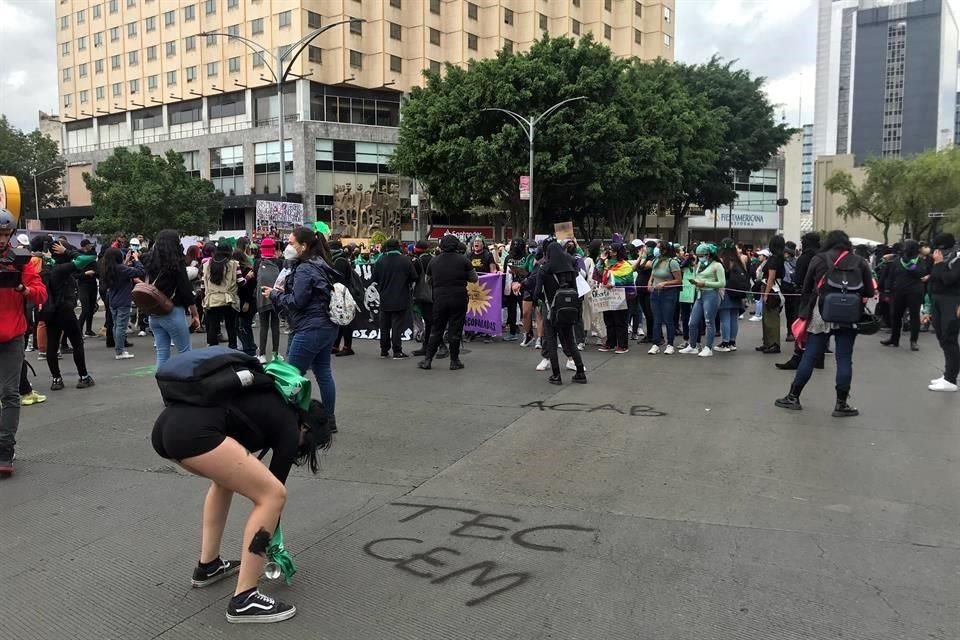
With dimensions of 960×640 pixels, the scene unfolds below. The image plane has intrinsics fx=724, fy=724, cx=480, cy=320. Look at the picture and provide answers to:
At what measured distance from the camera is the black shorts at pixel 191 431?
279 centimetres

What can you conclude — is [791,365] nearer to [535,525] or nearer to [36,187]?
[535,525]

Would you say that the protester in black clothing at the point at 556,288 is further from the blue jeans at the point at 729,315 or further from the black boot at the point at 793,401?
the blue jeans at the point at 729,315

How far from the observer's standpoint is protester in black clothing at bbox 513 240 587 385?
28.3 ft

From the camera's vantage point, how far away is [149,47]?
2325 inches

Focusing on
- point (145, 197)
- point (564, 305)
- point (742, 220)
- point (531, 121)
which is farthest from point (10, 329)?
point (742, 220)

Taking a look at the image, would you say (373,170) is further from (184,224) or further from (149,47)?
(149,47)

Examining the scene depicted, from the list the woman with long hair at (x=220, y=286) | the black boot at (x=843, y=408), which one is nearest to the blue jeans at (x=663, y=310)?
the black boot at (x=843, y=408)

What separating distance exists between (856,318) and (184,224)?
137ft

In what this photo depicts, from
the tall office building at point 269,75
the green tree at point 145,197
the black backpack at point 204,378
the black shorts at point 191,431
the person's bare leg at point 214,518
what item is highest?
the tall office building at point 269,75

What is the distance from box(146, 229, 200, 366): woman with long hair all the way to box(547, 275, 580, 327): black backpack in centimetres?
408

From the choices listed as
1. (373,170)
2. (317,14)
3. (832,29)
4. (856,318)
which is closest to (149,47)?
(317,14)

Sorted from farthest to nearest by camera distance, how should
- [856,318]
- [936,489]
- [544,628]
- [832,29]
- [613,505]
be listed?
[832,29], [856,318], [936,489], [613,505], [544,628]

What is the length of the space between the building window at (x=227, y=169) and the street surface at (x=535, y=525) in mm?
49320

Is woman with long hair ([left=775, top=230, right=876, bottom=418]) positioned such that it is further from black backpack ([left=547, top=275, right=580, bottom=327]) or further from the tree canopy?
the tree canopy
